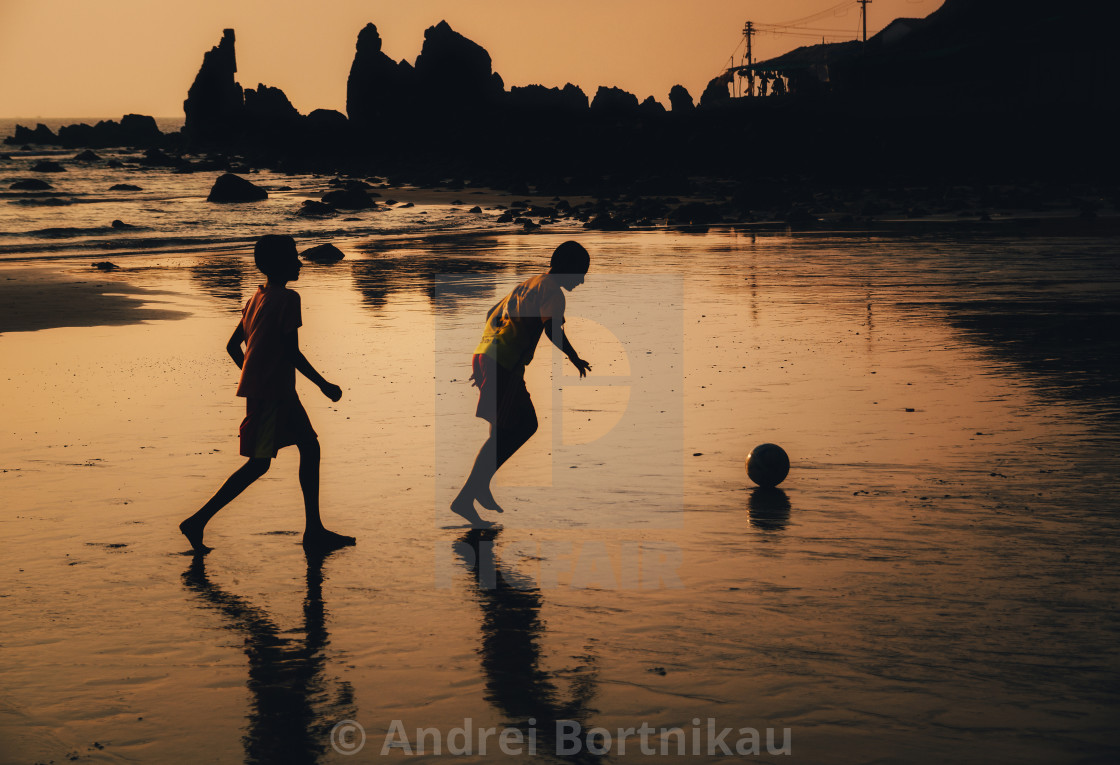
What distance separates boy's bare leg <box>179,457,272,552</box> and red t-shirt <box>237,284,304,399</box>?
15.6 inches

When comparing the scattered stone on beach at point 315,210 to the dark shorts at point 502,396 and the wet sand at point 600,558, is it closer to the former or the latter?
the wet sand at point 600,558

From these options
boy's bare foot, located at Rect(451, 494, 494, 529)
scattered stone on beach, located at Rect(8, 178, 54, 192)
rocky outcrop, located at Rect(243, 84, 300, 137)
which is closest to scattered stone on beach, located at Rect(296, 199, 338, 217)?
scattered stone on beach, located at Rect(8, 178, 54, 192)

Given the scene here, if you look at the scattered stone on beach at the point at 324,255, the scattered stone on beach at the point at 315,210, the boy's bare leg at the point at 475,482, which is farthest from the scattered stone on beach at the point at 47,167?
the boy's bare leg at the point at 475,482

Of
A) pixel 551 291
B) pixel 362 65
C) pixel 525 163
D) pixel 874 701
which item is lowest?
pixel 874 701

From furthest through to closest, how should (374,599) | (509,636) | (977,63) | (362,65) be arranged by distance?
1. (362,65)
2. (977,63)
3. (374,599)
4. (509,636)

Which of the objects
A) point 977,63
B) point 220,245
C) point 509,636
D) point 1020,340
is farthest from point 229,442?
point 977,63

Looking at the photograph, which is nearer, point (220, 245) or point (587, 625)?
point (587, 625)

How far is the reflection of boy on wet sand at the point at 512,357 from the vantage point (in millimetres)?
7070

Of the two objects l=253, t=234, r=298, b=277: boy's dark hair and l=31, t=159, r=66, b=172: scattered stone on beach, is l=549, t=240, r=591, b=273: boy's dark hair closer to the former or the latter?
l=253, t=234, r=298, b=277: boy's dark hair

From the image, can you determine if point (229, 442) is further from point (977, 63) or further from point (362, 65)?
point (362, 65)

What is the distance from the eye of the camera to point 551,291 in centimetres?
702

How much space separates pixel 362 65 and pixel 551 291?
448ft

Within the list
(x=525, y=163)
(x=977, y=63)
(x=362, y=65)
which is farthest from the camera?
(x=362, y=65)

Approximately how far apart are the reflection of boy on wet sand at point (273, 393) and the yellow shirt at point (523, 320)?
3.70 ft
